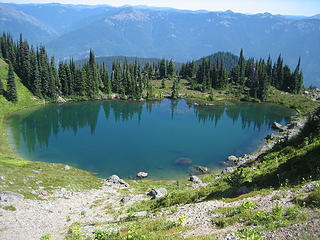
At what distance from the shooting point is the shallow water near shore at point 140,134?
60.6 meters

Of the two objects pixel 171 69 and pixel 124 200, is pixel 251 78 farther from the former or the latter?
pixel 124 200

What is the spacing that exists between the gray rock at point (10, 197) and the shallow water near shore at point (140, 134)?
72.0 ft

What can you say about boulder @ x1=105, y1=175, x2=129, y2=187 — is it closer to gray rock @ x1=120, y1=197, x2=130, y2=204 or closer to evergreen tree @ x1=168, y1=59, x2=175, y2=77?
gray rock @ x1=120, y1=197, x2=130, y2=204

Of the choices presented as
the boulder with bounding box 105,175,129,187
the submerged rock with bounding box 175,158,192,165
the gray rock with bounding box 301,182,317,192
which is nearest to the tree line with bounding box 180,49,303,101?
the submerged rock with bounding box 175,158,192,165

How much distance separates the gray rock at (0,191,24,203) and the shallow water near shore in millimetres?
21957

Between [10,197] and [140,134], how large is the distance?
54241 millimetres

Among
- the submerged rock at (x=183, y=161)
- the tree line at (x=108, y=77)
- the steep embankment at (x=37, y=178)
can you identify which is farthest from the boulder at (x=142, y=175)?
the tree line at (x=108, y=77)

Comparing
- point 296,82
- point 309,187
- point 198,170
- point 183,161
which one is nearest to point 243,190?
point 309,187

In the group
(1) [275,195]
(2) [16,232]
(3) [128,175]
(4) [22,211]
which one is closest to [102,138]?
(3) [128,175]

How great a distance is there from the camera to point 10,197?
31703mm

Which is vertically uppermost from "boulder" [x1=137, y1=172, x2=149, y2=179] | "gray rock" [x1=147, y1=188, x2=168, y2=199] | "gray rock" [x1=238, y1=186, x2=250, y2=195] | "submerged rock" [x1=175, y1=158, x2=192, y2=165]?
"gray rock" [x1=238, y1=186, x2=250, y2=195]

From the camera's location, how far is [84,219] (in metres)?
29.4

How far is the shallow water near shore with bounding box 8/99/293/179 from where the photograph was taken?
199ft

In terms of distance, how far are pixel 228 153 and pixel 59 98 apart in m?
85.4
